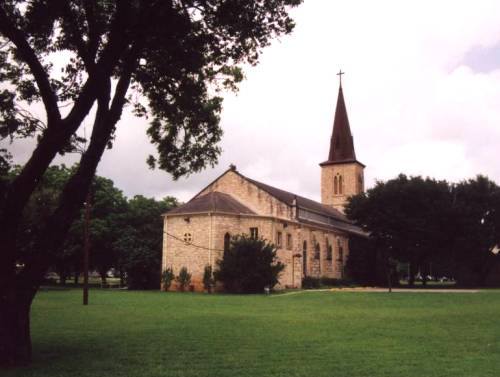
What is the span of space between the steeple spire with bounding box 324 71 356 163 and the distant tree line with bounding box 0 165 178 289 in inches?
1054

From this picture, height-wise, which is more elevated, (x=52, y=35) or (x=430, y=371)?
(x=52, y=35)

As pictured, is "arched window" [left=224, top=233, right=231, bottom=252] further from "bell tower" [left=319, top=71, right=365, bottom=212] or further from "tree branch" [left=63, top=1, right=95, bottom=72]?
"tree branch" [left=63, top=1, right=95, bottom=72]

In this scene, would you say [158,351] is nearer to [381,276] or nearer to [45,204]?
[45,204]

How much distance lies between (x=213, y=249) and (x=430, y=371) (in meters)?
34.7

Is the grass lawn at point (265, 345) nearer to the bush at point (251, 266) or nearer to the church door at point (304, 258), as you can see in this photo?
the bush at point (251, 266)

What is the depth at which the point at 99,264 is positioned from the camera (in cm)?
6006

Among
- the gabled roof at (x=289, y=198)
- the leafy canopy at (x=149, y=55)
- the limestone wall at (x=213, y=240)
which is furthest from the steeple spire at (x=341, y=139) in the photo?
the leafy canopy at (x=149, y=55)

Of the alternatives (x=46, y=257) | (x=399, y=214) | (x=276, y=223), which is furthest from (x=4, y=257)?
(x=399, y=214)

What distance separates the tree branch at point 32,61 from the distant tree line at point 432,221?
150ft

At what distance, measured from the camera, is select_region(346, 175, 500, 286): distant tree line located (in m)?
53.4

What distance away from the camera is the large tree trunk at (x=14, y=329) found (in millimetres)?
10078

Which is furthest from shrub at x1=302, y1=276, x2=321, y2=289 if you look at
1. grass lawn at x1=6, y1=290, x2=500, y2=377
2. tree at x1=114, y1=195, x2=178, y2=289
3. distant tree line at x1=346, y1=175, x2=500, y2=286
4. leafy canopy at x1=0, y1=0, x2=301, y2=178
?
leafy canopy at x1=0, y1=0, x2=301, y2=178

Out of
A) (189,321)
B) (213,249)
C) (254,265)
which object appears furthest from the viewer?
(213,249)

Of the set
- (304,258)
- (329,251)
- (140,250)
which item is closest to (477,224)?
(329,251)
